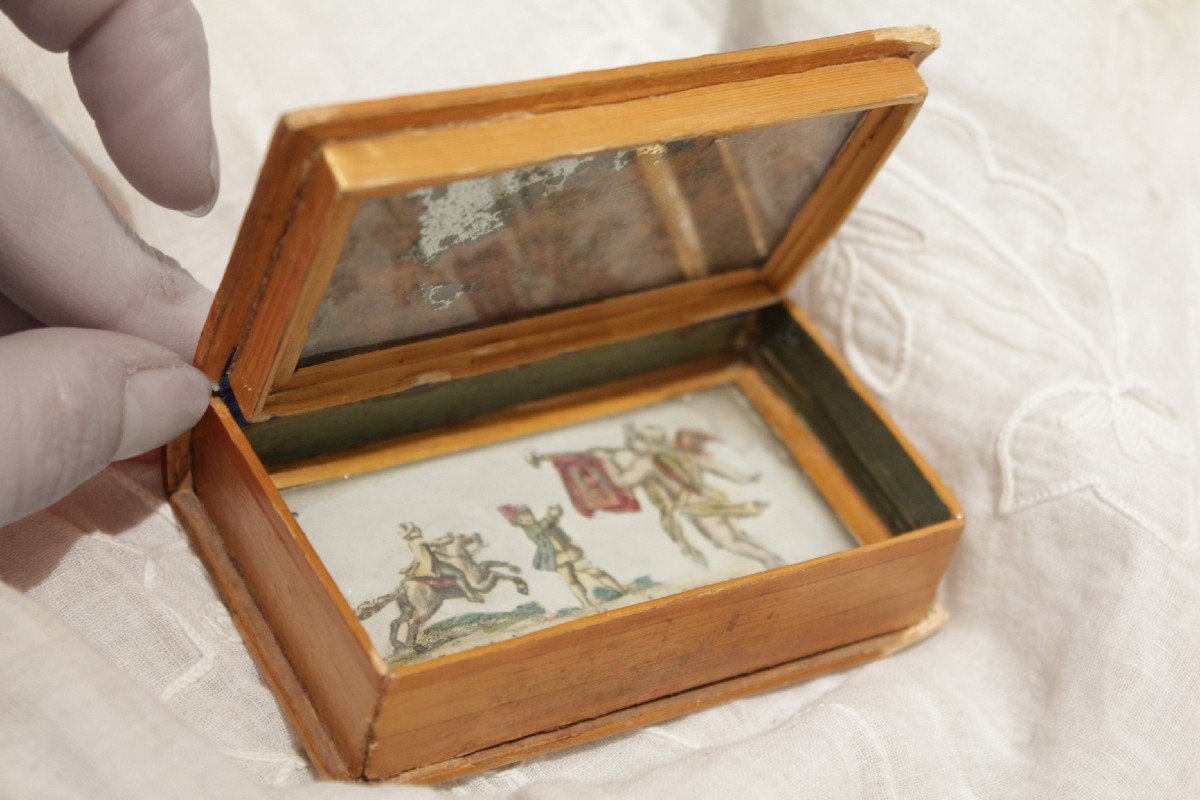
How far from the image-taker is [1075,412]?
1.10 metres

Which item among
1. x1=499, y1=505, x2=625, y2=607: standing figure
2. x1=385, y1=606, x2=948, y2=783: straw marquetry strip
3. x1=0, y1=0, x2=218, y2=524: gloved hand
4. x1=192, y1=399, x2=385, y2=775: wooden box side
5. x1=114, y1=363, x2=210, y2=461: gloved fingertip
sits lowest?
x1=385, y1=606, x2=948, y2=783: straw marquetry strip

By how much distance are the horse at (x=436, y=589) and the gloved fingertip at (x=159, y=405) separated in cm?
19

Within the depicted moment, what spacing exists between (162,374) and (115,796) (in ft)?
0.94

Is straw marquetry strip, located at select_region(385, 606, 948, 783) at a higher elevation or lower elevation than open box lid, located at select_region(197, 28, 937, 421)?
lower

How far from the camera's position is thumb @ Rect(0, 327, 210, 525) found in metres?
0.74

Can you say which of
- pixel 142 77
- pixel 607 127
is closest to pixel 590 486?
pixel 607 127

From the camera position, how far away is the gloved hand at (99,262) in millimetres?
767

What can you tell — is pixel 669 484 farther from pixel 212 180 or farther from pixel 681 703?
pixel 212 180

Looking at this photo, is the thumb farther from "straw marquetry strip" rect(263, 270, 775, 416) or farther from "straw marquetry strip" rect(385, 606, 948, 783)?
"straw marquetry strip" rect(385, 606, 948, 783)

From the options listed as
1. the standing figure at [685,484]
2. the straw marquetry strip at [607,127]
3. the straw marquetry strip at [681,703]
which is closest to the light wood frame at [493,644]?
the straw marquetry strip at [681,703]

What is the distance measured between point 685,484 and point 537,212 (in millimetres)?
335

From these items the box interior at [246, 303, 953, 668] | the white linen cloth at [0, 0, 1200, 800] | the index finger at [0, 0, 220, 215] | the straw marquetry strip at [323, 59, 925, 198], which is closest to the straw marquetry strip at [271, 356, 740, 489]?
the box interior at [246, 303, 953, 668]

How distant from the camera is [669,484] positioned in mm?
1123

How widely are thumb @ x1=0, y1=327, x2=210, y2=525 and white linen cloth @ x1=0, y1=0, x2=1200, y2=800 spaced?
81 mm
